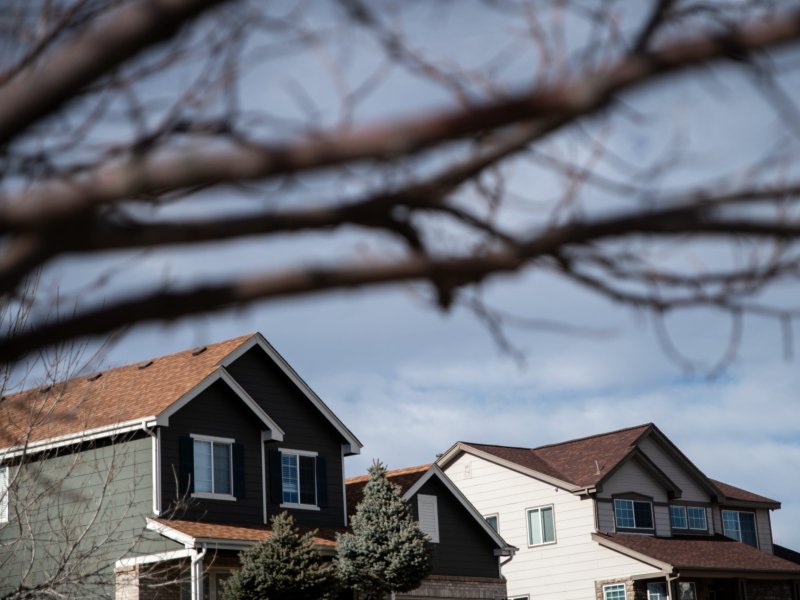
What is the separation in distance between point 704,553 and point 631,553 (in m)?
3.99

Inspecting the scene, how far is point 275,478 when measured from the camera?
26.2 metres

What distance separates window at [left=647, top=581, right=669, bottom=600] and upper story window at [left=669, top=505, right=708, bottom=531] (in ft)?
12.8

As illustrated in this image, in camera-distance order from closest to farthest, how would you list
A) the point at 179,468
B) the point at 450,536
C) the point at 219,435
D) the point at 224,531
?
the point at 224,531 → the point at 179,468 → the point at 219,435 → the point at 450,536

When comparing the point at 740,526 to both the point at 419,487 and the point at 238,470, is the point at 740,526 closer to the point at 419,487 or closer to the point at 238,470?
the point at 419,487

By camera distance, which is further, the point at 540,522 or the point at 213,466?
the point at 540,522

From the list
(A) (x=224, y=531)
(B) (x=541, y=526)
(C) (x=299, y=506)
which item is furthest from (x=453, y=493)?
(B) (x=541, y=526)

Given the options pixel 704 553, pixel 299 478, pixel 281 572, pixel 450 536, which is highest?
pixel 299 478

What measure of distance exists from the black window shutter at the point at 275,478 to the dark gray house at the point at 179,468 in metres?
0.03

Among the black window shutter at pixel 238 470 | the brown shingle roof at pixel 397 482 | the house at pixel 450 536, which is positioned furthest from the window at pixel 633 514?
the black window shutter at pixel 238 470

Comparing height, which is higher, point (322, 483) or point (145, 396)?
point (145, 396)

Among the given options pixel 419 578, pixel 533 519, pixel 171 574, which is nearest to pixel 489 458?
pixel 533 519

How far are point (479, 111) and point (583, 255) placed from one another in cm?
147

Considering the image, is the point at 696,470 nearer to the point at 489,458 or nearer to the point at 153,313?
the point at 489,458

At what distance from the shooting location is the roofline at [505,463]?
36.3 m
